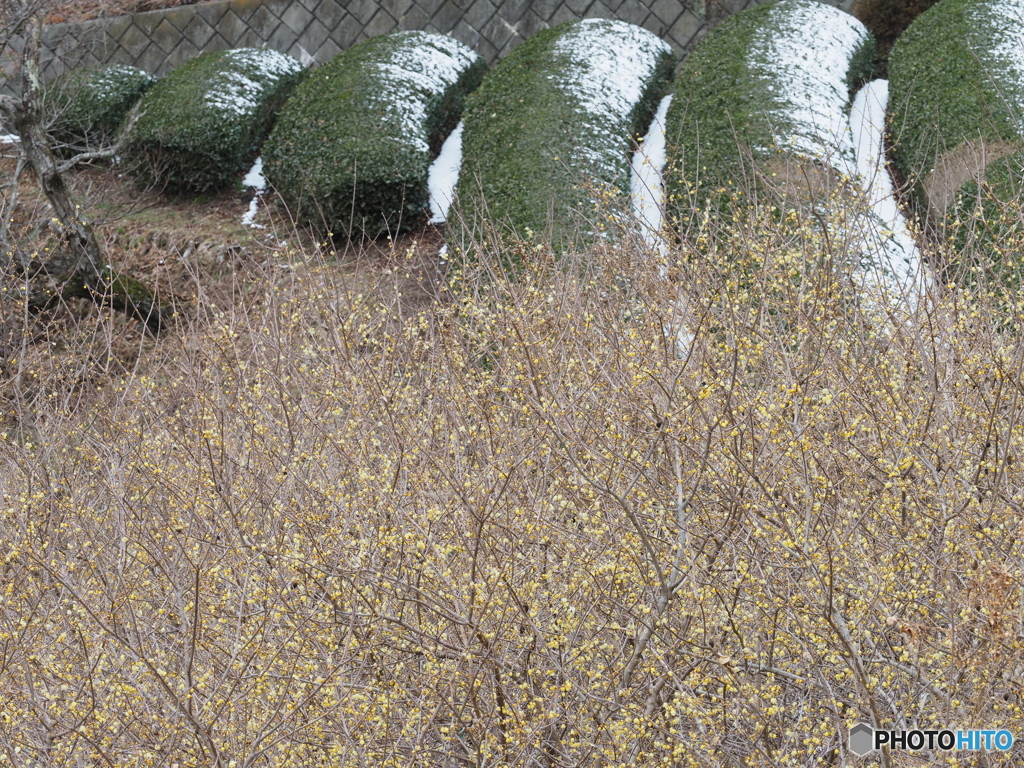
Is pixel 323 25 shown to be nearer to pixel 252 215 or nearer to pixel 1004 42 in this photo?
pixel 252 215

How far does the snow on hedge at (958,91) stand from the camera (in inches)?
307

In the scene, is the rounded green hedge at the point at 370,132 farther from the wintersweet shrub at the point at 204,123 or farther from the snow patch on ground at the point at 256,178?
the wintersweet shrub at the point at 204,123

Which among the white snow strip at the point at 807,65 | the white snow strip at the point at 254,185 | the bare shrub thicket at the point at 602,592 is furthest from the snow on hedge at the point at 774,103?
the white snow strip at the point at 254,185

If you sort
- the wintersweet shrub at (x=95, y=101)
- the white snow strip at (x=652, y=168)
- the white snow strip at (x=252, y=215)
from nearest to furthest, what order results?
1. the white snow strip at (x=652, y=168)
2. the white snow strip at (x=252, y=215)
3. the wintersweet shrub at (x=95, y=101)

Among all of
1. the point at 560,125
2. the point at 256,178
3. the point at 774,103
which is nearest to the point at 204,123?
the point at 256,178

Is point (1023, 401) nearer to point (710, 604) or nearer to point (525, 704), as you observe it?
point (710, 604)

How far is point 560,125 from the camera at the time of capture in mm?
9281

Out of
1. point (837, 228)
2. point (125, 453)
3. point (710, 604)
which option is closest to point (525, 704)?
point (710, 604)

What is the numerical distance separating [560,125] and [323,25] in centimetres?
586

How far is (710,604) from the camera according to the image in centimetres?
353

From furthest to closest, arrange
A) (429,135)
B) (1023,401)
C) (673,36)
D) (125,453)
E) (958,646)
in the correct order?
(673,36)
(429,135)
(125,453)
(1023,401)
(958,646)

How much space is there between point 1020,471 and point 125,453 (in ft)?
12.3

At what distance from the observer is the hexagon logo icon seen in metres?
3.06

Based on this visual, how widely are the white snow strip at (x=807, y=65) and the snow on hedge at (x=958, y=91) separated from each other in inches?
18.7
